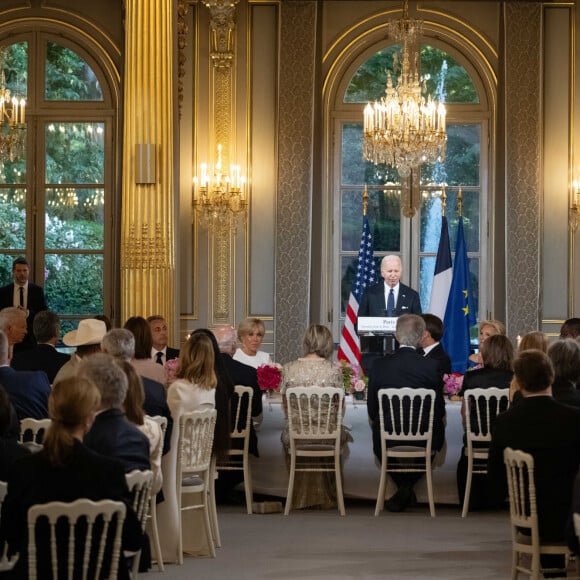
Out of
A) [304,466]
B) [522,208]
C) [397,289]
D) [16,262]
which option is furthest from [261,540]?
[522,208]

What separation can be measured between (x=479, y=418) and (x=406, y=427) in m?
0.52

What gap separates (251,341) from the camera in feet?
31.1

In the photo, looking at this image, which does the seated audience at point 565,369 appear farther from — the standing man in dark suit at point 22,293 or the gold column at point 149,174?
the standing man in dark suit at point 22,293

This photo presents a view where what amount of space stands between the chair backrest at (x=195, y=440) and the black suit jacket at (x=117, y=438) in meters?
1.74

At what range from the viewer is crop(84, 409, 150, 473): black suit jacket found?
16.2 feet

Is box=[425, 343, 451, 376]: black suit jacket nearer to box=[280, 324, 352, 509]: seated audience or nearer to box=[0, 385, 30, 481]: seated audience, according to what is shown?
box=[280, 324, 352, 509]: seated audience

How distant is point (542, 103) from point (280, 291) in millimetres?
3390

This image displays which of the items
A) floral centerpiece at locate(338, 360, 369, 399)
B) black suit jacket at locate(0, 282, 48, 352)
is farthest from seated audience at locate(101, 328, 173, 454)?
black suit jacket at locate(0, 282, 48, 352)

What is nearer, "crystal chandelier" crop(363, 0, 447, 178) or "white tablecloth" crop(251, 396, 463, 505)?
"white tablecloth" crop(251, 396, 463, 505)

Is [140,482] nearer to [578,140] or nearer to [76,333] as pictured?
[76,333]

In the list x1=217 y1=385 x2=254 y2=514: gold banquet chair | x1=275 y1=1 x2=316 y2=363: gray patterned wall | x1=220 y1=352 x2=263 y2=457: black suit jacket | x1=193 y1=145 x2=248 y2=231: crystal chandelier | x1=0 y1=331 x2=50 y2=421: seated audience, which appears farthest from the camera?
x1=275 y1=1 x2=316 y2=363: gray patterned wall

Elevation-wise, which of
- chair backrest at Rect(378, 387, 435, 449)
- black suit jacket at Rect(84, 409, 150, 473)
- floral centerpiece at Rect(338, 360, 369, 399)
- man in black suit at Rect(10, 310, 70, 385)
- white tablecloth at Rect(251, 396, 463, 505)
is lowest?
white tablecloth at Rect(251, 396, 463, 505)

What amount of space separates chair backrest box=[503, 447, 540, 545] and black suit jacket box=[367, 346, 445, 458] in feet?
9.06

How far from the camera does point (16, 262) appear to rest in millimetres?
12195
